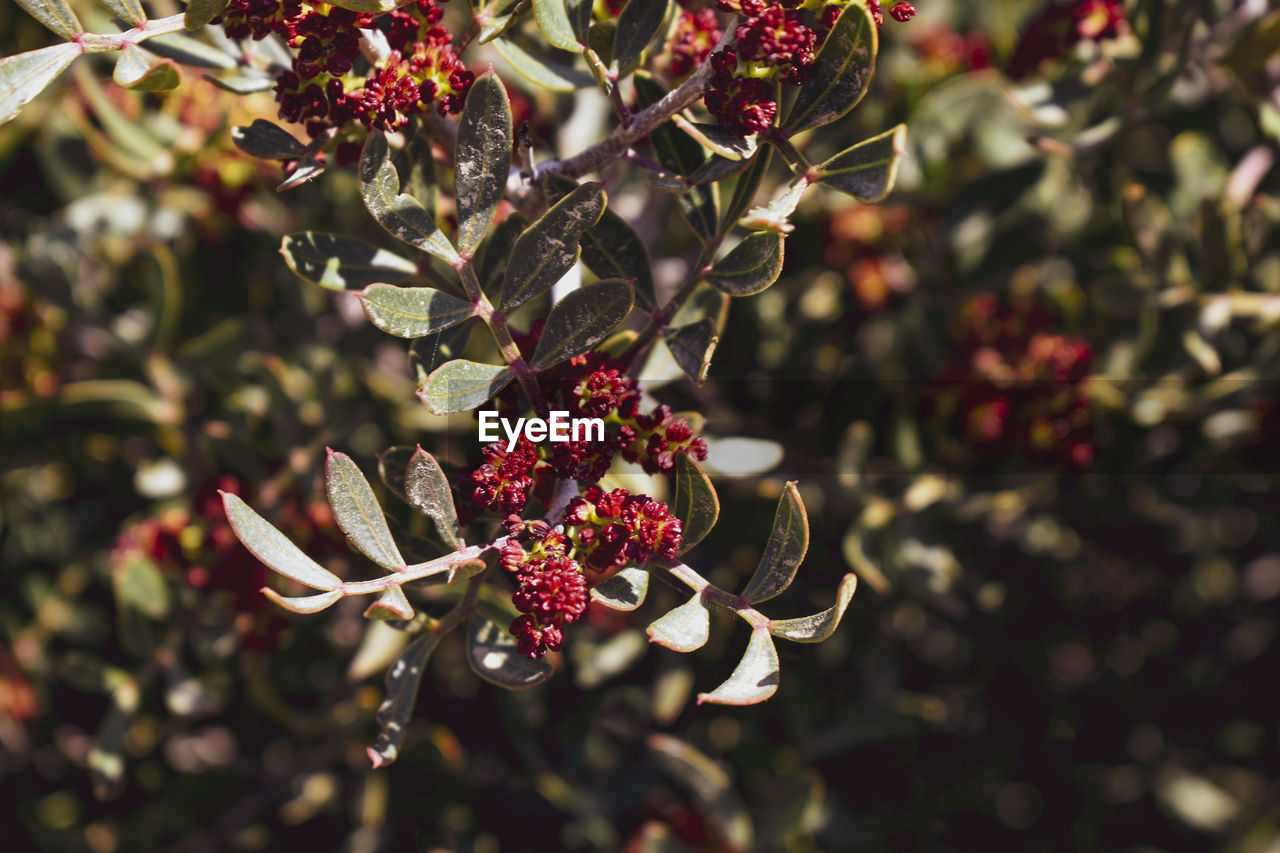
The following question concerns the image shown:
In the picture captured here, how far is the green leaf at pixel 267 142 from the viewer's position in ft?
3.59

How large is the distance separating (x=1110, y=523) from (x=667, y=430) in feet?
5.01

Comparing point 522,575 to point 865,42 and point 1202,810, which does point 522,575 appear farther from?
point 1202,810

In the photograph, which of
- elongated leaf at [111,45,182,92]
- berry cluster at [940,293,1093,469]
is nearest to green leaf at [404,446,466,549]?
elongated leaf at [111,45,182,92]

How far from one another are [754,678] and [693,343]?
0.40 m

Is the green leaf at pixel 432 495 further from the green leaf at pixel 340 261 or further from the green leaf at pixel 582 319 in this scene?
the green leaf at pixel 340 261

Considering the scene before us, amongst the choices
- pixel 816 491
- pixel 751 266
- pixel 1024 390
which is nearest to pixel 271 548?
pixel 751 266

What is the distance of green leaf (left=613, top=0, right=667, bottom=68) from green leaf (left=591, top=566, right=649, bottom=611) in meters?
0.64

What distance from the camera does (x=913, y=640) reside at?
232 cm

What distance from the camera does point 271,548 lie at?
950mm

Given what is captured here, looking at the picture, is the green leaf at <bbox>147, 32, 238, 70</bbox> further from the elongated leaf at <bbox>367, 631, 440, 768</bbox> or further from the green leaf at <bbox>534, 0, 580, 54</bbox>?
the elongated leaf at <bbox>367, 631, 440, 768</bbox>

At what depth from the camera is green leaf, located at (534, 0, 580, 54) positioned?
1.00 metres

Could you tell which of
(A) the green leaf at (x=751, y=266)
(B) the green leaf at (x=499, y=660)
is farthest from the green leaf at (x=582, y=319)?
(B) the green leaf at (x=499, y=660)

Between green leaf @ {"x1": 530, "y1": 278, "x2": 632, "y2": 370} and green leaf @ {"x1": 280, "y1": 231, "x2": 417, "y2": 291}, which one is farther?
green leaf @ {"x1": 280, "y1": 231, "x2": 417, "y2": 291}

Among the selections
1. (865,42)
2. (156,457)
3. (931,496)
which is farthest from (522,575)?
(156,457)
